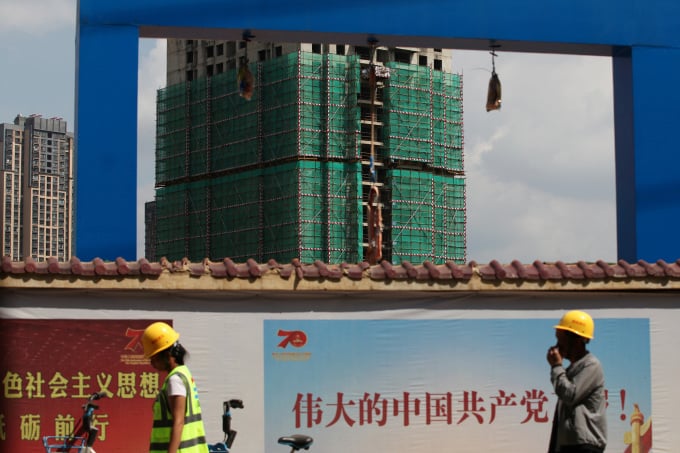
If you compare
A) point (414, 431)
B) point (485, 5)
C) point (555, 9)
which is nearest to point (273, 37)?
point (485, 5)

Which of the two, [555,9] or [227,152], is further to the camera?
[227,152]

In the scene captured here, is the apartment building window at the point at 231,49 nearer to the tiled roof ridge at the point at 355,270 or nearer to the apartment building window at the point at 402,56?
the apartment building window at the point at 402,56

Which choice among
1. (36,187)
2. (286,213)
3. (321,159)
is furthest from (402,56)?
(36,187)

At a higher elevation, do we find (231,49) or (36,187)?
(231,49)

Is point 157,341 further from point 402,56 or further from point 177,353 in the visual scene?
point 402,56

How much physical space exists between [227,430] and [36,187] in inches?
5292

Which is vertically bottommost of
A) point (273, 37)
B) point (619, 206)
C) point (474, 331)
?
point (474, 331)

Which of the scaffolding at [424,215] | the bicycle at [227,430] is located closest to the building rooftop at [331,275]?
the bicycle at [227,430]

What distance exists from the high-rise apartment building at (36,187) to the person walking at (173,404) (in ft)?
433

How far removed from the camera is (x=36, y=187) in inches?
5527

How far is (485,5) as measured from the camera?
15.7 m

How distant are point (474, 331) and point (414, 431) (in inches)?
45.9

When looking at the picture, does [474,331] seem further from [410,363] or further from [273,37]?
[273,37]

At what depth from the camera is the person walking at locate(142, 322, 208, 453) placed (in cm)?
602
